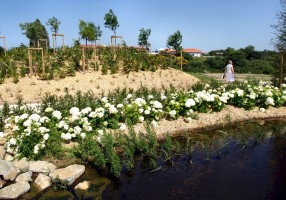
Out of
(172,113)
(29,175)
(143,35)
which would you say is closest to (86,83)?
(172,113)

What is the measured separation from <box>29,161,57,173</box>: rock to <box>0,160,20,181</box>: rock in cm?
31

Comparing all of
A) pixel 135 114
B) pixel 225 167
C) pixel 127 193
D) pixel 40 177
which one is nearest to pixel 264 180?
pixel 225 167

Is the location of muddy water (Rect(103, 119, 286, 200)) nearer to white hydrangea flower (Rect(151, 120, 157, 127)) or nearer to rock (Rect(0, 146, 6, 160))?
white hydrangea flower (Rect(151, 120, 157, 127))

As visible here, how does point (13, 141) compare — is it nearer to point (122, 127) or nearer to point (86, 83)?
point (122, 127)

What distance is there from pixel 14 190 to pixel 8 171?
0.47 meters

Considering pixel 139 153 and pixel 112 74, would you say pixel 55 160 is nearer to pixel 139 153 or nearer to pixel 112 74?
pixel 139 153

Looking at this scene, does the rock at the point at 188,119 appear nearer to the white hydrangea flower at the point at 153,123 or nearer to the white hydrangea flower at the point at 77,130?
the white hydrangea flower at the point at 153,123

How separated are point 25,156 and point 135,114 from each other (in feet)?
8.76

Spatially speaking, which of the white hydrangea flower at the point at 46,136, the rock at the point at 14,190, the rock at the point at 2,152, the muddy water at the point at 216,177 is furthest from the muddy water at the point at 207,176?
the rock at the point at 2,152

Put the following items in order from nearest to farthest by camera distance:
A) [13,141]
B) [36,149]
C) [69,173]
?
[69,173]
[36,149]
[13,141]

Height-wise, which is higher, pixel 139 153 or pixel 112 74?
pixel 112 74

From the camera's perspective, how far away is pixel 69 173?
4781mm

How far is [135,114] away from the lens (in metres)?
6.88

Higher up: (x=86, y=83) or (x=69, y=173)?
(x=86, y=83)
